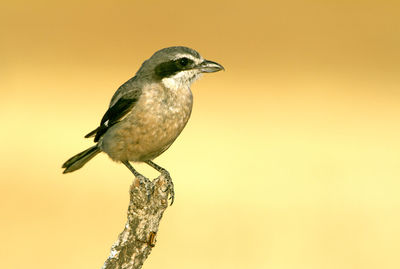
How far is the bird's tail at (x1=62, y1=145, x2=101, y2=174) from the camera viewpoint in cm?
354

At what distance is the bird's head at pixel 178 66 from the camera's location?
3.23 m

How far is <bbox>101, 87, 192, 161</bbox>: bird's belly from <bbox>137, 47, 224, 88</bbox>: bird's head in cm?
18

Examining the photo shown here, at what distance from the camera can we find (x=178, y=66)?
10.7 feet

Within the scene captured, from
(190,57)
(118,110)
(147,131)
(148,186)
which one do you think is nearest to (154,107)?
(147,131)

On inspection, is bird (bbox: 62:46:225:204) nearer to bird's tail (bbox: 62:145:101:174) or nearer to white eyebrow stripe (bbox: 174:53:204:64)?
white eyebrow stripe (bbox: 174:53:204:64)

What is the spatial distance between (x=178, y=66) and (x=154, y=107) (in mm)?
327

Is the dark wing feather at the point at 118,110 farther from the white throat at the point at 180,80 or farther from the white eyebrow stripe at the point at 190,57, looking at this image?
the white eyebrow stripe at the point at 190,57

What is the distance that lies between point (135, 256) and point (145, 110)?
953 mm

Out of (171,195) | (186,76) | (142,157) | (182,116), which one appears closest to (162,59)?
(186,76)

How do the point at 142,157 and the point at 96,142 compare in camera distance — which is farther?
the point at 96,142

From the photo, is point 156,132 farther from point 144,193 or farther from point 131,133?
point 144,193

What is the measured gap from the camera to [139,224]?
257 cm

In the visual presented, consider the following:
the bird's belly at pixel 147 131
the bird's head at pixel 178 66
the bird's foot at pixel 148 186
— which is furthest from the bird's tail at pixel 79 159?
the bird's foot at pixel 148 186

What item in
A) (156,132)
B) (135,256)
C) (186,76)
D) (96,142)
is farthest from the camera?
(96,142)
